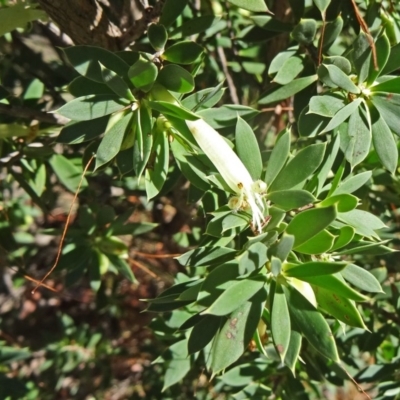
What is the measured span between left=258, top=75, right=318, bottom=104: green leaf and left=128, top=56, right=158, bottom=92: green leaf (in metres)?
0.25

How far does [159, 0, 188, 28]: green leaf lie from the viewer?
869mm

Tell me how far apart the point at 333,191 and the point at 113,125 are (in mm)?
331

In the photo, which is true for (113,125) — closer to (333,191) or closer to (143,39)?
(333,191)

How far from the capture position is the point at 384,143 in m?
0.84

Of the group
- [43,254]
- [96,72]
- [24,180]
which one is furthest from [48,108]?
[43,254]

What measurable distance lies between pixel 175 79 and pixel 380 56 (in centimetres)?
30

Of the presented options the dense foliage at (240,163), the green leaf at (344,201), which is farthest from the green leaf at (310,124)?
the green leaf at (344,201)

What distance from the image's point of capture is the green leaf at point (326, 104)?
81 cm

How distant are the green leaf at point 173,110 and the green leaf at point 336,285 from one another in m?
0.26

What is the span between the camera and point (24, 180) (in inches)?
47.0

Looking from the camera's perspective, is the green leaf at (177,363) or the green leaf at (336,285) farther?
the green leaf at (177,363)

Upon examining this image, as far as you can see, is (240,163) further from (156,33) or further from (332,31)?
(332,31)

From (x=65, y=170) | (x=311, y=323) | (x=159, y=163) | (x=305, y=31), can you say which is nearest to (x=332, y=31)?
(x=305, y=31)

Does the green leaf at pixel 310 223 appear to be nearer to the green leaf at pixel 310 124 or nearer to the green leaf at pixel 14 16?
the green leaf at pixel 310 124
